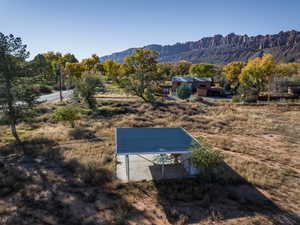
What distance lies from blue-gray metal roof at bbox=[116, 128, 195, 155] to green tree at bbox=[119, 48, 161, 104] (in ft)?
74.5

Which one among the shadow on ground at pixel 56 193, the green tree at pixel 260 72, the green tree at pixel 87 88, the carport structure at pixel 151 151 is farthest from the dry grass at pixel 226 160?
the green tree at pixel 260 72

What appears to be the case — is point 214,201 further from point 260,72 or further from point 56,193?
point 260,72

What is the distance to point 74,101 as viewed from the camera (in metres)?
26.5

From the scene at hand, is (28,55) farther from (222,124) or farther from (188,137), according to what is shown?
(222,124)

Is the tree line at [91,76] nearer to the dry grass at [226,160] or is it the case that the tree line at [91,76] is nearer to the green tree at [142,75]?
the green tree at [142,75]

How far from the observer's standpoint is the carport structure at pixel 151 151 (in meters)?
10.0

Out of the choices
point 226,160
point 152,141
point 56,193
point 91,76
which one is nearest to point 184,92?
point 91,76

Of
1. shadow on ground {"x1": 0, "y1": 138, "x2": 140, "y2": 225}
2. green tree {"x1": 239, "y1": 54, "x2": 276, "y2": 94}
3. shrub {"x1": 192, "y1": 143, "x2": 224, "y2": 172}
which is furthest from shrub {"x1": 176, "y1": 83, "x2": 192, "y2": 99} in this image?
shrub {"x1": 192, "y1": 143, "x2": 224, "y2": 172}

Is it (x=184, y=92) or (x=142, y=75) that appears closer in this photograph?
(x=142, y=75)

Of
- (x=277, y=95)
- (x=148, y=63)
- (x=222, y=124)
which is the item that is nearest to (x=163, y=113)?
(x=222, y=124)

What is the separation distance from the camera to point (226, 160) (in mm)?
13445

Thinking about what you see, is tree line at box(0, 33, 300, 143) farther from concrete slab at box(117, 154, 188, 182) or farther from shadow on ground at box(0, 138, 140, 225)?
concrete slab at box(117, 154, 188, 182)

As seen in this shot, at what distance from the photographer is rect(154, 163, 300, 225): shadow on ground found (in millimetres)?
7730

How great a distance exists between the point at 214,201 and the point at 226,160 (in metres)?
5.38
